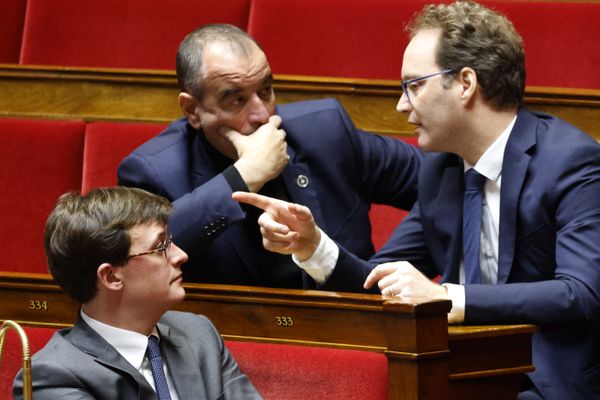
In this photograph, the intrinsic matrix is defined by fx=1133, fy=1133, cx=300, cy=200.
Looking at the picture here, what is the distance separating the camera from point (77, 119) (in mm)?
1276

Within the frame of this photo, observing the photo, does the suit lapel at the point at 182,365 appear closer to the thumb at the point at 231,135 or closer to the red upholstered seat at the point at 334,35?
the thumb at the point at 231,135

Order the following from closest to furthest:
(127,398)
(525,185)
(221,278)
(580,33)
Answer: (127,398), (525,185), (221,278), (580,33)

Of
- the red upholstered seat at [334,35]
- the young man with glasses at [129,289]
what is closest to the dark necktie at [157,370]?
the young man with glasses at [129,289]

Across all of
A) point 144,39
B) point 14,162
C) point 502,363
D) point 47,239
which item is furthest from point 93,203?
point 144,39

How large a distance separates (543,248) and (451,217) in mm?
86

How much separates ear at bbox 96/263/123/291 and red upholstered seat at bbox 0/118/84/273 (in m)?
0.49

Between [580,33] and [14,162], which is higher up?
[580,33]

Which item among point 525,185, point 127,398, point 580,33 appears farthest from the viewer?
point 580,33

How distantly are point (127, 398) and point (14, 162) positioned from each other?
58cm

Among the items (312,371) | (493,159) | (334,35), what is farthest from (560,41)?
(312,371)

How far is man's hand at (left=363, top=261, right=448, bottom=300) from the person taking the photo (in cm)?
79

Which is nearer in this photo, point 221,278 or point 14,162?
point 221,278

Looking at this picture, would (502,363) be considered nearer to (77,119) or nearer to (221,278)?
(221,278)

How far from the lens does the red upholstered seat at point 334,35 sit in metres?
1.26
